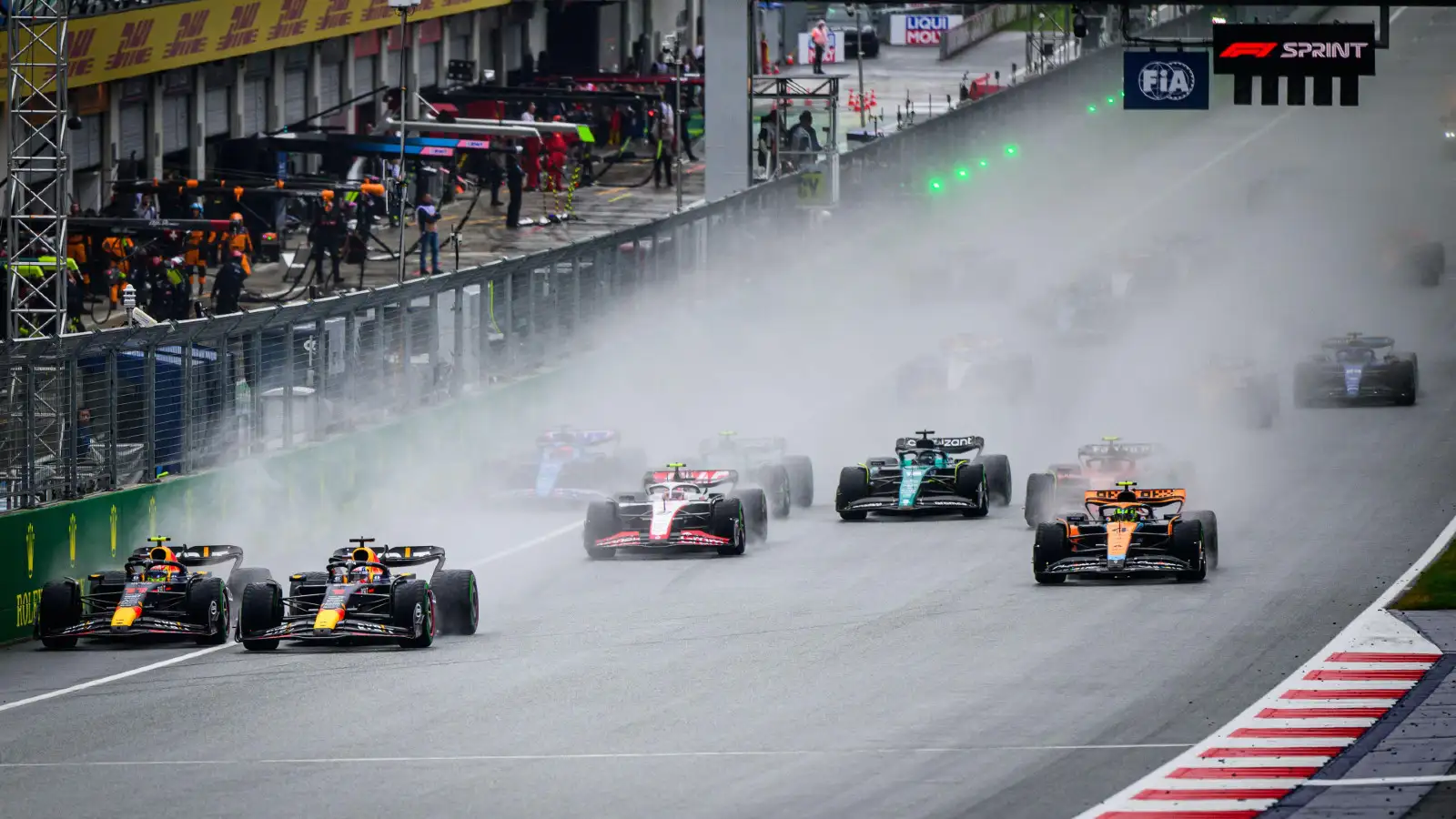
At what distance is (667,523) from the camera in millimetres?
28297

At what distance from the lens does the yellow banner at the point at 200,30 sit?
48.7m

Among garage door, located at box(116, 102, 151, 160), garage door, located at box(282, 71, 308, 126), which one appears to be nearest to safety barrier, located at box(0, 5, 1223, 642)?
garage door, located at box(116, 102, 151, 160)

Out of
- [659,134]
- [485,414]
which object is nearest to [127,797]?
[485,414]

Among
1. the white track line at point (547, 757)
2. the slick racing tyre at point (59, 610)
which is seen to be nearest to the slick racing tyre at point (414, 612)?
the slick racing tyre at point (59, 610)

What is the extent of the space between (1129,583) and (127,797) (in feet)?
38.9

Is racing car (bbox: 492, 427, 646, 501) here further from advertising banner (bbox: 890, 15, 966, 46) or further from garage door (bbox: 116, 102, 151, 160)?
advertising banner (bbox: 890, 15, 966, 46)

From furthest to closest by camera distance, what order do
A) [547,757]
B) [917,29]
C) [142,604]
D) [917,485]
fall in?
1. [917,29]
2. [917,485]
3. [142,604]
4. [547,757]

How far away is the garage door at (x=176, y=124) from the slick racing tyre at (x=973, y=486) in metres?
29.7

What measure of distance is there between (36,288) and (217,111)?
2494 cm

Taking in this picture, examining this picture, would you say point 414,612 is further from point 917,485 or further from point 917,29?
point 917,29

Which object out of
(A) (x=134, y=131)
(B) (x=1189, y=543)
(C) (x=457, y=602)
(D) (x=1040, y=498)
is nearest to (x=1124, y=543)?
(B) (x=1189, y=543)

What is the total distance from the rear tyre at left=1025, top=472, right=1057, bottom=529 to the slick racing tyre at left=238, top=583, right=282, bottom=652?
31.7 ft

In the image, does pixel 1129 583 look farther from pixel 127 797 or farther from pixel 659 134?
pixel 659 134

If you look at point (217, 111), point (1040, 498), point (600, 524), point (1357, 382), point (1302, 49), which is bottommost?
point (600, 524)
